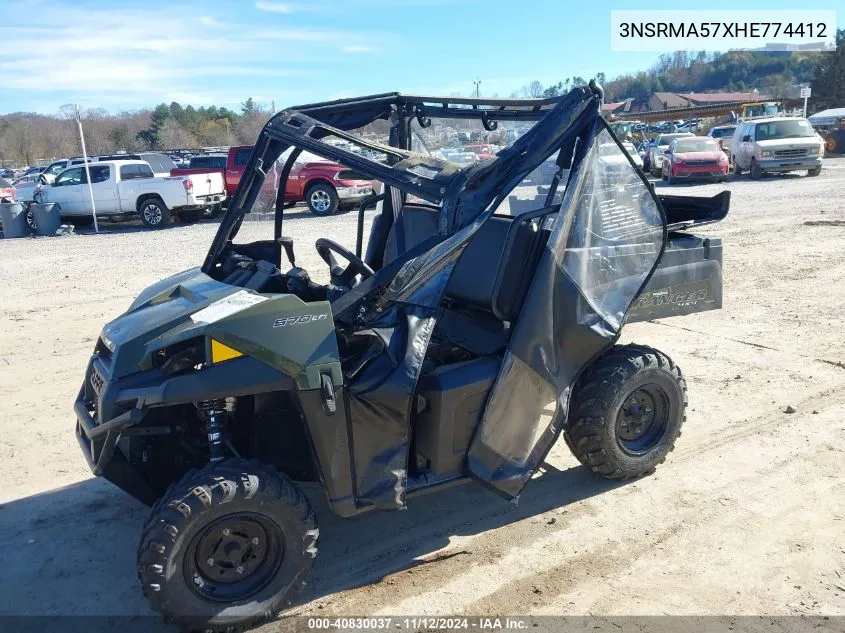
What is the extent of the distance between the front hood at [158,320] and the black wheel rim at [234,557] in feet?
2.56

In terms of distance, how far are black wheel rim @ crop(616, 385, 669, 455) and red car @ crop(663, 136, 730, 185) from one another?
19.6 metres

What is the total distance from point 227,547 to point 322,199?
1450 cm

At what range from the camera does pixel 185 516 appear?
2936mm

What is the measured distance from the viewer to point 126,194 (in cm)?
1795

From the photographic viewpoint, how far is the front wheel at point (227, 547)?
2.94 metres

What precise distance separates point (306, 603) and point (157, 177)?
16.8 metres

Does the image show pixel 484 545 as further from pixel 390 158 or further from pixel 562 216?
pixel 390 158

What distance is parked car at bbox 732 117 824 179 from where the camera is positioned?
2169cm

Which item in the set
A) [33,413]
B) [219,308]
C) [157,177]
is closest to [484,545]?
[219,308]

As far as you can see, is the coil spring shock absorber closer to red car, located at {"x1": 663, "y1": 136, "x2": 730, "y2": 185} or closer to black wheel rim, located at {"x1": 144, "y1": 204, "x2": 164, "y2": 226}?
black wheel rim, located at {"x1": 144, "y1": 204, "x2": 164, "y2": 226}

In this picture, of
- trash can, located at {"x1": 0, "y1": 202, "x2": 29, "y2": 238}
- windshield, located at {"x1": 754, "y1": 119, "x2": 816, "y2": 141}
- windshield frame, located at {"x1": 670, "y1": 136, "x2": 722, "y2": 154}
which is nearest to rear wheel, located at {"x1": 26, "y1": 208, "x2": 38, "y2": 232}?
trash can, located at {"x1": 0, "y1": 202, "x2": 29, "y2": 238}

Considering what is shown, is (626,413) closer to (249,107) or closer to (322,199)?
(322,199)

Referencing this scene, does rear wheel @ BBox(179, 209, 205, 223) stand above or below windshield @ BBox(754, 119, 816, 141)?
below

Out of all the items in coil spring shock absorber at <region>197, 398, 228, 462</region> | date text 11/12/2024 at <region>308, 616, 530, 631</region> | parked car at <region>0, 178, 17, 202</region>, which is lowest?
date text 11/12/2024 at <region>308, 616, 530, 631</region>
